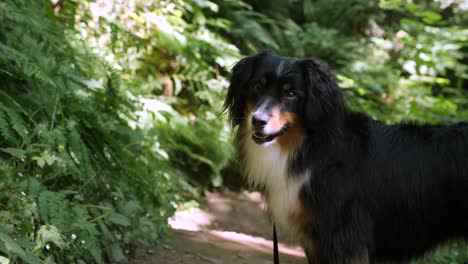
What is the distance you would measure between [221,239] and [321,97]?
2582 millimetres

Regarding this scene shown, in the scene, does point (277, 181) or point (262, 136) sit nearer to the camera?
point (262, 136)

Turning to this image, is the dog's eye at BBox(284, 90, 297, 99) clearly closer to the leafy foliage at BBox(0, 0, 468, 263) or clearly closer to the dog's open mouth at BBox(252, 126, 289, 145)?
the dog's open mouth at BBox(252, 126, 289, 145)

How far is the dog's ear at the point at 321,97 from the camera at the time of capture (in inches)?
138

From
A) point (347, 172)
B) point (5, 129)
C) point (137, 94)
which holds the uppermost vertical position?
point (347, 172)

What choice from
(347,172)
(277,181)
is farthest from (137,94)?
(347,172)

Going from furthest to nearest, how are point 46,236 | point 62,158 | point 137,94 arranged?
point 137,94 < point 62,158 < point 46,236

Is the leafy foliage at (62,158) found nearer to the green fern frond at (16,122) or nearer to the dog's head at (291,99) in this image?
the green fern frond at (16,122)

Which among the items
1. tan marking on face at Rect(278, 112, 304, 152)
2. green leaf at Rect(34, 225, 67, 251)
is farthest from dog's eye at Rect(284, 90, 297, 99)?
green leaf at Rect(34, 225, 67, 251)

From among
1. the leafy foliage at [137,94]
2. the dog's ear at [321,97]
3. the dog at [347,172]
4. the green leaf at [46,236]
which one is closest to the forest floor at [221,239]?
the leafy foliage at [137,94]

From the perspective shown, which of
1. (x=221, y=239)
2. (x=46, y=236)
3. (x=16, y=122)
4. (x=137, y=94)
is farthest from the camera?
(x=137, y=94)

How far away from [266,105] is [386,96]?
22.4 ft

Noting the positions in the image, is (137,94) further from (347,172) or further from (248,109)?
(347,172)

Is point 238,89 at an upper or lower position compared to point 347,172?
upper

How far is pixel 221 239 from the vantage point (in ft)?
18.5
